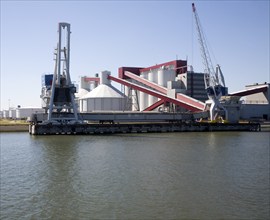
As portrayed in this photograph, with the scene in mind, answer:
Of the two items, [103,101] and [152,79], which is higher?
[152,79]

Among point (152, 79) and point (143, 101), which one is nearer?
point (143, 101)

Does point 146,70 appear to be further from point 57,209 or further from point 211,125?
point 57,209

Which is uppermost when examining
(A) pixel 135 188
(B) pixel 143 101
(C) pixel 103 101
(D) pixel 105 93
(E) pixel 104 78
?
(E) pixel 104 78

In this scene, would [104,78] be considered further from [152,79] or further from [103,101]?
[152,79]

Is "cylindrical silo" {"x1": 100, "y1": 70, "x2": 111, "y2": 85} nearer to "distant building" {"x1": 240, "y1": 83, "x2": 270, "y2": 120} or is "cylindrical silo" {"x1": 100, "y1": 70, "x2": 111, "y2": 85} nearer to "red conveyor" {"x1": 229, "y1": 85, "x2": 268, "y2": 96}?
"red conveyor" {"x1": 229, "y1": 85, "x2": 268, "y2": 96}

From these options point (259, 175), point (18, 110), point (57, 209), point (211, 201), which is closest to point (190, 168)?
point (259, 175)

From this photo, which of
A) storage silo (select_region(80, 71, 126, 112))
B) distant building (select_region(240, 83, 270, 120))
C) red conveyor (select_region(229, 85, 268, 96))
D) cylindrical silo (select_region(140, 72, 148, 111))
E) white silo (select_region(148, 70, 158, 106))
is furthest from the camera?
cylindrical silo (select_region(140, 72, 148, 111))

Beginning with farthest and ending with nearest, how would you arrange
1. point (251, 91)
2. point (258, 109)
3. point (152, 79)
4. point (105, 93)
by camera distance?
1. point (152, 79)
2. point (105, 93)
3. point (258, 109)
4. point (251, 91)

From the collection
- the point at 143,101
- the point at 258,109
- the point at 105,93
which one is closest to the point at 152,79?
the point at 143,101

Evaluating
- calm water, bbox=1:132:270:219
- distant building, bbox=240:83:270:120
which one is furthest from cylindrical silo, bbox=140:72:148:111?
calm water, bbox=1:132:270:219

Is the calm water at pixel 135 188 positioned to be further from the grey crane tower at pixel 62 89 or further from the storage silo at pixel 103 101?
the storage silo at pixel 103 101

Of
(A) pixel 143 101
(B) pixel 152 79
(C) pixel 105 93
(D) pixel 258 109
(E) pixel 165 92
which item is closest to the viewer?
(D) pixel 258 109

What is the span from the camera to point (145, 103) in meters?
104

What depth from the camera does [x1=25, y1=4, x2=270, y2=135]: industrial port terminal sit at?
195 feet
